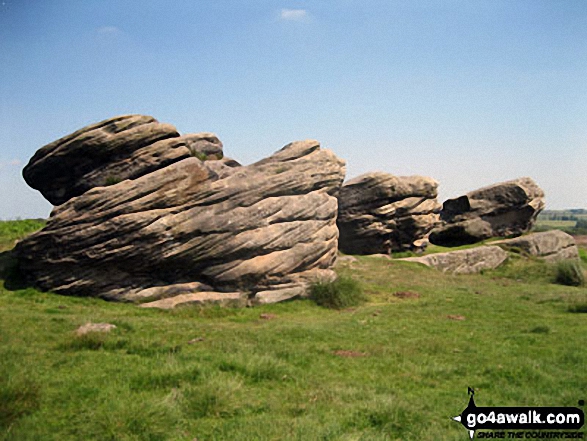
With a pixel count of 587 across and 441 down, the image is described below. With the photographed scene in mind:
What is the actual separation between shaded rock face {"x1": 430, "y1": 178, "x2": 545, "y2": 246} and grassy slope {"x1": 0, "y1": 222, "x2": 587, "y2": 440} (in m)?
26.8

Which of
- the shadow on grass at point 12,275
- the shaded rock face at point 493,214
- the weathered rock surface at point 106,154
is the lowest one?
the shaded rock face at point 493,214

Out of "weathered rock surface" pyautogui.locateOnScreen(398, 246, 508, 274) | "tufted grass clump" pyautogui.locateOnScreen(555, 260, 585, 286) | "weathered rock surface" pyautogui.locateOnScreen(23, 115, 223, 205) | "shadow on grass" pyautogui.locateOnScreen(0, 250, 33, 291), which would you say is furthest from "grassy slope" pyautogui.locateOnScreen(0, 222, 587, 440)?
"weathered rock surface" pyautogui.locateOnScreen(398, 246, 508, 274)

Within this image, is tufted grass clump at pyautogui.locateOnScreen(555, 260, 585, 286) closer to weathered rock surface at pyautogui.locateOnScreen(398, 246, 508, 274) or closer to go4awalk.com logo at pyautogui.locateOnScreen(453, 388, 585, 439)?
weathered rock surface at pyautogui.locateOnScreen(398, 246, 508, 274)

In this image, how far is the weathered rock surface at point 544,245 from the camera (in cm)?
4425

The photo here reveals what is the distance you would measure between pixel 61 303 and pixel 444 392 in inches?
653

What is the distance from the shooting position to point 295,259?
2498 centimetres

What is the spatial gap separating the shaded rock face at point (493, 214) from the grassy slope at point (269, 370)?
88.0ft

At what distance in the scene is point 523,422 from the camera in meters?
8.94

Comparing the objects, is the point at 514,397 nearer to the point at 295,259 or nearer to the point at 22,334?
Result: the point at 22,334

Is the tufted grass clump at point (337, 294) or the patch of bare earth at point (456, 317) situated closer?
the patch of bare earth at point (456, 317)

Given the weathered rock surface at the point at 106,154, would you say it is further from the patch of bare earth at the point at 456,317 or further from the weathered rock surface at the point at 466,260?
the weathered rock surface at the point at 466,260

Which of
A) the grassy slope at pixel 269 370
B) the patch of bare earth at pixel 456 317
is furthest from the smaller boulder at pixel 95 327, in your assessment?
the patch of bare earth at pixel 456 317

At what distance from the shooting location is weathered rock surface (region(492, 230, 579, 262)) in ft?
145

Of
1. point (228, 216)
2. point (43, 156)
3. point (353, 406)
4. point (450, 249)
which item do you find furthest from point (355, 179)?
point (353, 406)
